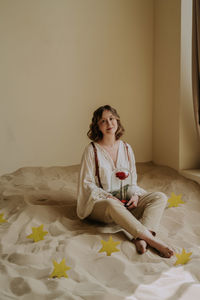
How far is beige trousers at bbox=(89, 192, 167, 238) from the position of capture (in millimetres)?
1866

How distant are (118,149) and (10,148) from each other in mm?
1606

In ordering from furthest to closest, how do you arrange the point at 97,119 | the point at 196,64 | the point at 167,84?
the point at 167,84, the point at 196,64, the point at 97,119

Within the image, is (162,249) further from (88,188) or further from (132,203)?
(88,188)

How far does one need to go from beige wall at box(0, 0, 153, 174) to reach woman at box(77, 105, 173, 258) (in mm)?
1354

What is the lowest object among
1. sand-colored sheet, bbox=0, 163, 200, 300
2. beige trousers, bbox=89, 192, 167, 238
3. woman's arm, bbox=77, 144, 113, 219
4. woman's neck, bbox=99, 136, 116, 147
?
sand-colored sheet, bbox=0, 163, 200, 300

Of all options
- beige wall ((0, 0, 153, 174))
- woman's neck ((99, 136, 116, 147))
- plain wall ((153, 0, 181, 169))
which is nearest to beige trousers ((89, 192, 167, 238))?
woman's neck ((99, 136, 116, 147))

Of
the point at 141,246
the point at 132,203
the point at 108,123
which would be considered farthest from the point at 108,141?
the point at 141,246

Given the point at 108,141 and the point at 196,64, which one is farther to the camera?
the point at 196,64

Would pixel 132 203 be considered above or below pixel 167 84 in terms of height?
below

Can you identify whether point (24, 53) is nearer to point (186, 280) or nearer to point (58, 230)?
point (58, 230)

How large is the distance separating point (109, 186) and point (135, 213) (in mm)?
273

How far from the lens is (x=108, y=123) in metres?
2.24

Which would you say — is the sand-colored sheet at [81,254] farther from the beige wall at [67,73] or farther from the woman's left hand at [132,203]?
the beige wall at [67,73]

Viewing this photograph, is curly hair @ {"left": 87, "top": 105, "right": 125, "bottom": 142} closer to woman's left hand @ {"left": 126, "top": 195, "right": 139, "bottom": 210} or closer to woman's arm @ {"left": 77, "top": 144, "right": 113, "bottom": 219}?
woman's arm @ {"left": 77, "top": 144, "right": 113, "bottom": 219}
